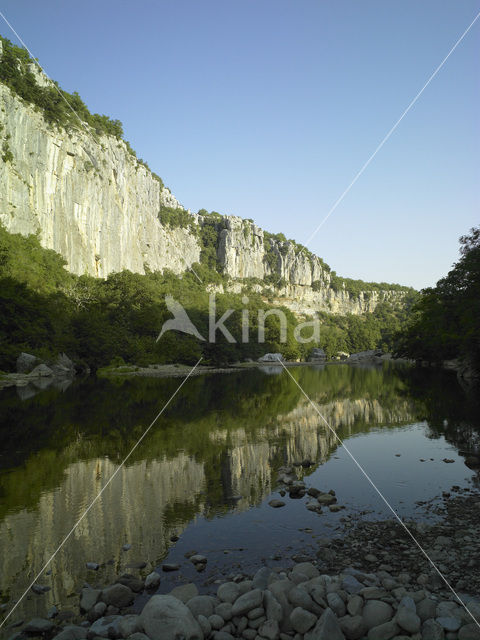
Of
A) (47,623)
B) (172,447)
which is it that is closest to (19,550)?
(47,623)

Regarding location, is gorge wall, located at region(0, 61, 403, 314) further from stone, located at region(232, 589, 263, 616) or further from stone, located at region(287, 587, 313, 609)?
stone, located at region(287, 587, 313, 609)

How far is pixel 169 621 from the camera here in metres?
4.47

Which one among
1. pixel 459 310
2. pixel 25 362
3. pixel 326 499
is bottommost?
pixel 326 499

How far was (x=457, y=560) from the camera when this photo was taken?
601 cm

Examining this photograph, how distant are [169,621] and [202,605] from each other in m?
0.50

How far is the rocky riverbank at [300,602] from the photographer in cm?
446

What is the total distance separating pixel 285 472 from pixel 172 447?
4006 mm

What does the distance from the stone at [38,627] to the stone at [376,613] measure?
130 inches

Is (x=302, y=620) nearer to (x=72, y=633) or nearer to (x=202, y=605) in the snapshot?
(x=202, y=605)

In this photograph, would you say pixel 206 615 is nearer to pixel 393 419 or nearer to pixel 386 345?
pixel 393 419

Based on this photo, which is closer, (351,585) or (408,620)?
(408,620)

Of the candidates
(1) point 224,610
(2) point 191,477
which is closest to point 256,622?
(1) point 224,610

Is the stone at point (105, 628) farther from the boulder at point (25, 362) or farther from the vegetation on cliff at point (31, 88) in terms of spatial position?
the vegetation on cliff at point (31, 88)

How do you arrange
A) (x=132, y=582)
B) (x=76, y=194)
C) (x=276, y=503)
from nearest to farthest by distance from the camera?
1. (x=132, y=582)
2. (x=276, y=503)
3. (x=76, y=194)
